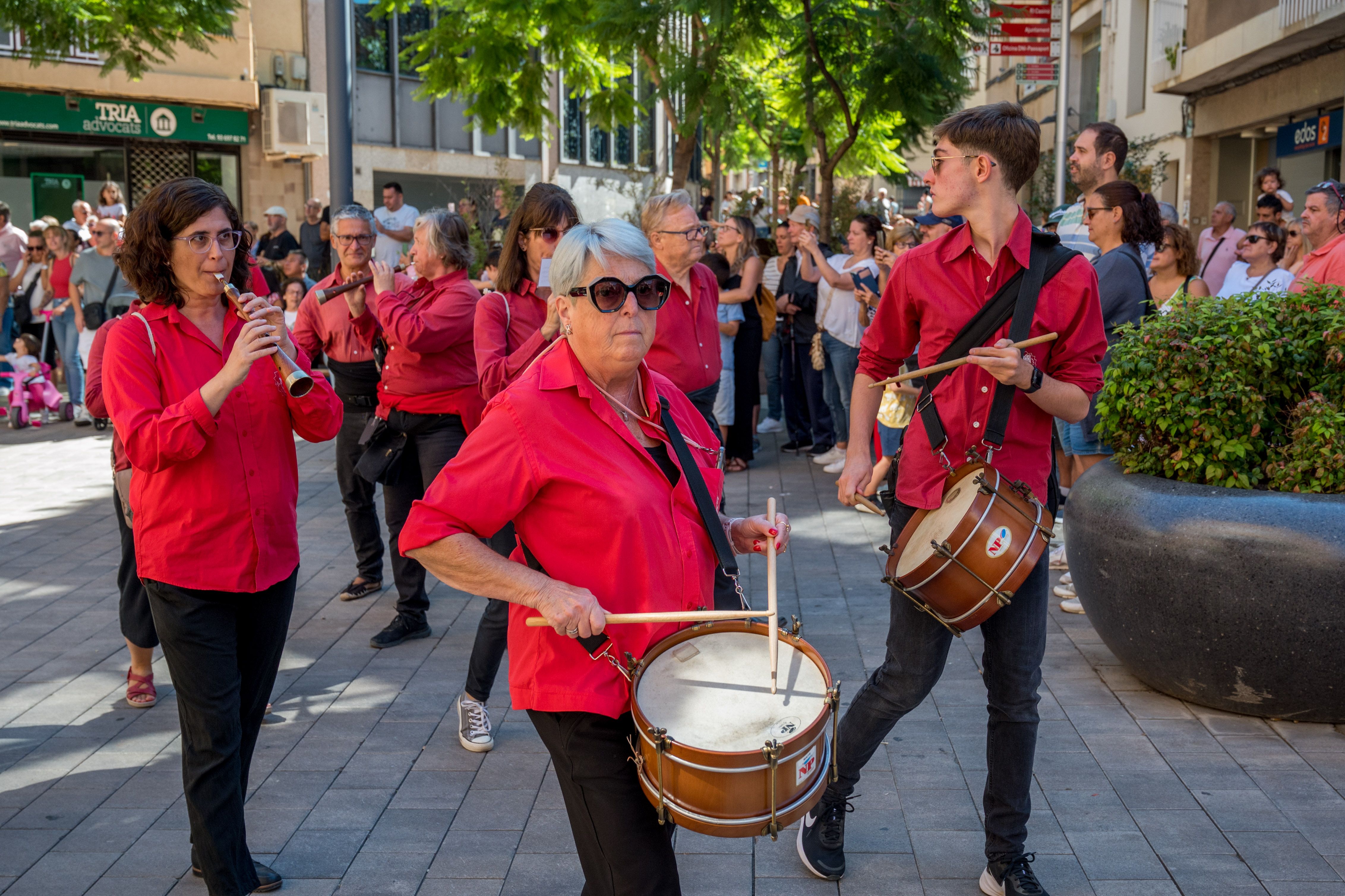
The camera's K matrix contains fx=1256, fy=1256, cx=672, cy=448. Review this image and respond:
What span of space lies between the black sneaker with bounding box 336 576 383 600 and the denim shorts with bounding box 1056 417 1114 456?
3.85 meters

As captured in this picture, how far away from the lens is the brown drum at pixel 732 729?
2.39 metres

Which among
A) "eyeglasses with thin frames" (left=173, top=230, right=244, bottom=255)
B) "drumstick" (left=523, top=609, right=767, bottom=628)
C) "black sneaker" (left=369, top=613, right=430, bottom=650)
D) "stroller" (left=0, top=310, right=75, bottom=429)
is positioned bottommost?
"black sneaker" (left=369, top=613, right=430, bottom=650)

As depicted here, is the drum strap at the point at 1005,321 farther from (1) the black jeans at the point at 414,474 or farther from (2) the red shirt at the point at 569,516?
(1) the black jeans at the point at 414,474

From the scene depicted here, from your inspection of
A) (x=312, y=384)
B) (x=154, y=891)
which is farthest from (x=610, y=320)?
(x=154, y=891)

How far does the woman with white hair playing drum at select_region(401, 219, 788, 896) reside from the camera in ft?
8.38

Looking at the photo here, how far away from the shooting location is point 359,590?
6.88 m

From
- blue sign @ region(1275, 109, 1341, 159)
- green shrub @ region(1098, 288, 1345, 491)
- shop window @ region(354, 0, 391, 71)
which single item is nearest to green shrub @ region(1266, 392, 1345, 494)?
green shrub @ region(1098, 288, 1345, 491)

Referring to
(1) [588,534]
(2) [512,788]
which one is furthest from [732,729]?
(2) [512,788]

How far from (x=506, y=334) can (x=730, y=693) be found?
2.99 meters

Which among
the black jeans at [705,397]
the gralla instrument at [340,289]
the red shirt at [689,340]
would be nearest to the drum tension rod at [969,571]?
the red shirt at [689,340]

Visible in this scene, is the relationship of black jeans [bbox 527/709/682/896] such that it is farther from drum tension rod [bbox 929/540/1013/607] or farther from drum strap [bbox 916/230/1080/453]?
drum strap [bbox 916/230/1080/453]

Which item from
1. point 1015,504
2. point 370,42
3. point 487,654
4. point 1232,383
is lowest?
point 487,654

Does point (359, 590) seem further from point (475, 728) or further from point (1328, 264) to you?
point (1328, 264)

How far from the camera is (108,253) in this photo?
1177 cm
